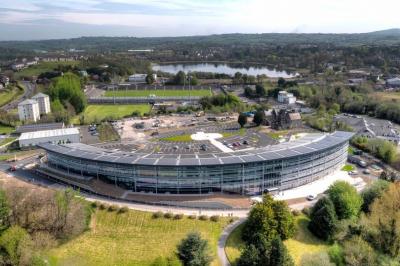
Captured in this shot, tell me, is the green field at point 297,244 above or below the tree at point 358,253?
below

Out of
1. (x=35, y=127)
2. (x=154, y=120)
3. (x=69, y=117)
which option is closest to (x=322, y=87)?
(x=154, y=120)

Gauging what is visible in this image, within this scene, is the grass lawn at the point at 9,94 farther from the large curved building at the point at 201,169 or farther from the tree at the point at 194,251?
the tree at the point at 194,251

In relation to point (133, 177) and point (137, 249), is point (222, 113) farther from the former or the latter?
point (137, 249)

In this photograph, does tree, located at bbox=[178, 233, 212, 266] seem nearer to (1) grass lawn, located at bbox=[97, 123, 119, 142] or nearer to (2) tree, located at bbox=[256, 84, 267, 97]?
(1) grass lawn, located at bbox=[97, 123, 119, 142]

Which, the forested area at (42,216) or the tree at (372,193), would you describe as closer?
the forested area at (42,216)

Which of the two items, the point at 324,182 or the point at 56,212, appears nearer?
the point at 56,212

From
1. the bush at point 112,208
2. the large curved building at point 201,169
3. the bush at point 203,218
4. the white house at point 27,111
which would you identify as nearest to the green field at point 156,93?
the white house at point 27,111
